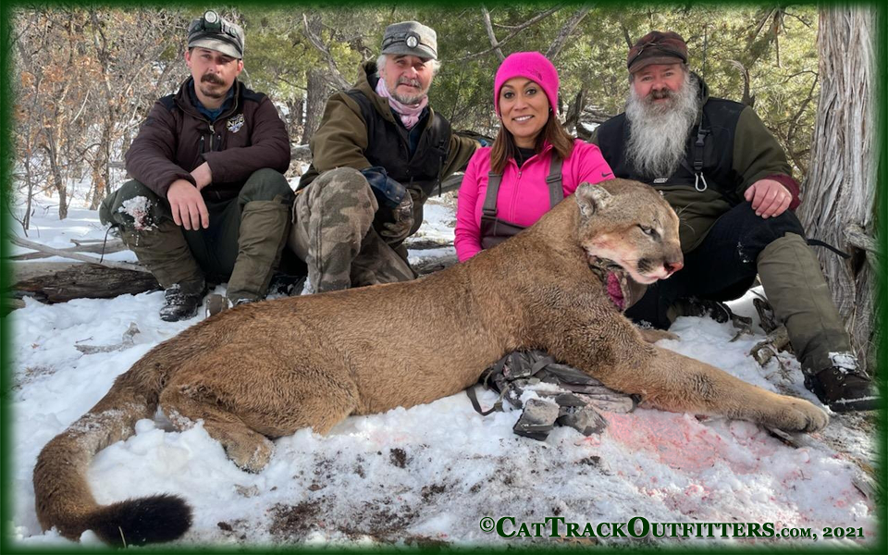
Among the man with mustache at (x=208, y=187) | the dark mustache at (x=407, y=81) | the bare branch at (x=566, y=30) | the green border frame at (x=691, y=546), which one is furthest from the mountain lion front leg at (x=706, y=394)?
the bare branch at (x=566, y=30)

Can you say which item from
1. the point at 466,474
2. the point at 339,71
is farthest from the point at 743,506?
the point at 339,71

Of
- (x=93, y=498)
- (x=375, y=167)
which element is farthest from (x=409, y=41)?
(x=93, y=498)

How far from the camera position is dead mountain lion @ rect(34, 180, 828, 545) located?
3.50m

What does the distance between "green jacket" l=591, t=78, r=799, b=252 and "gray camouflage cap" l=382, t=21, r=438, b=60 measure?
9.38 ft

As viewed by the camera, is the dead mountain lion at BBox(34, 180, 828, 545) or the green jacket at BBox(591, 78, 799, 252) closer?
the dead mountain lion at BBox(34, 180, 828, 545)

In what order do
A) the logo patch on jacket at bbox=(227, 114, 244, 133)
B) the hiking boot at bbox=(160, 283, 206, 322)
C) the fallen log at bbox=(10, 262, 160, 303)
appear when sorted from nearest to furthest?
the hiking boot at bbox=(160, 283, 206, 322)
the fallen log at bbox=(10, 262, 160, 303)
the logo patch on jacket at bbox=(227, 114, 244, 133)

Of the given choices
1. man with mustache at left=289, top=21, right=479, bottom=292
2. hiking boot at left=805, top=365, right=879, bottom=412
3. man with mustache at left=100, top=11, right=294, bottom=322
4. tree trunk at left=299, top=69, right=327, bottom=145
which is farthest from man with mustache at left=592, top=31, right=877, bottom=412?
tree trunk at left=299, top=69, right=327, bottom=145

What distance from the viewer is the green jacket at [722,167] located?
561cm

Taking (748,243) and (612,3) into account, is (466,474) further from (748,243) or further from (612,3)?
(612,3)

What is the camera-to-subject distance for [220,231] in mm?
6457

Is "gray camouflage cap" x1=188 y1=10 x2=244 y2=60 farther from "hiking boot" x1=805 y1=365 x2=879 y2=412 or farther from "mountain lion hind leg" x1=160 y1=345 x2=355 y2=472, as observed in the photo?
"hiking boot" x1=805 y1=365 x2=879 y2=412

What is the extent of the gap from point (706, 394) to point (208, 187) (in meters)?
5.44

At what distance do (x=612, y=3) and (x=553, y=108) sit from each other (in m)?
4.26

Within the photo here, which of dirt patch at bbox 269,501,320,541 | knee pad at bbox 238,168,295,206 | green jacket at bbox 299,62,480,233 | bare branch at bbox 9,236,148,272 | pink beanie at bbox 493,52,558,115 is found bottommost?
dirt patch at bbox 269,501,320,541
